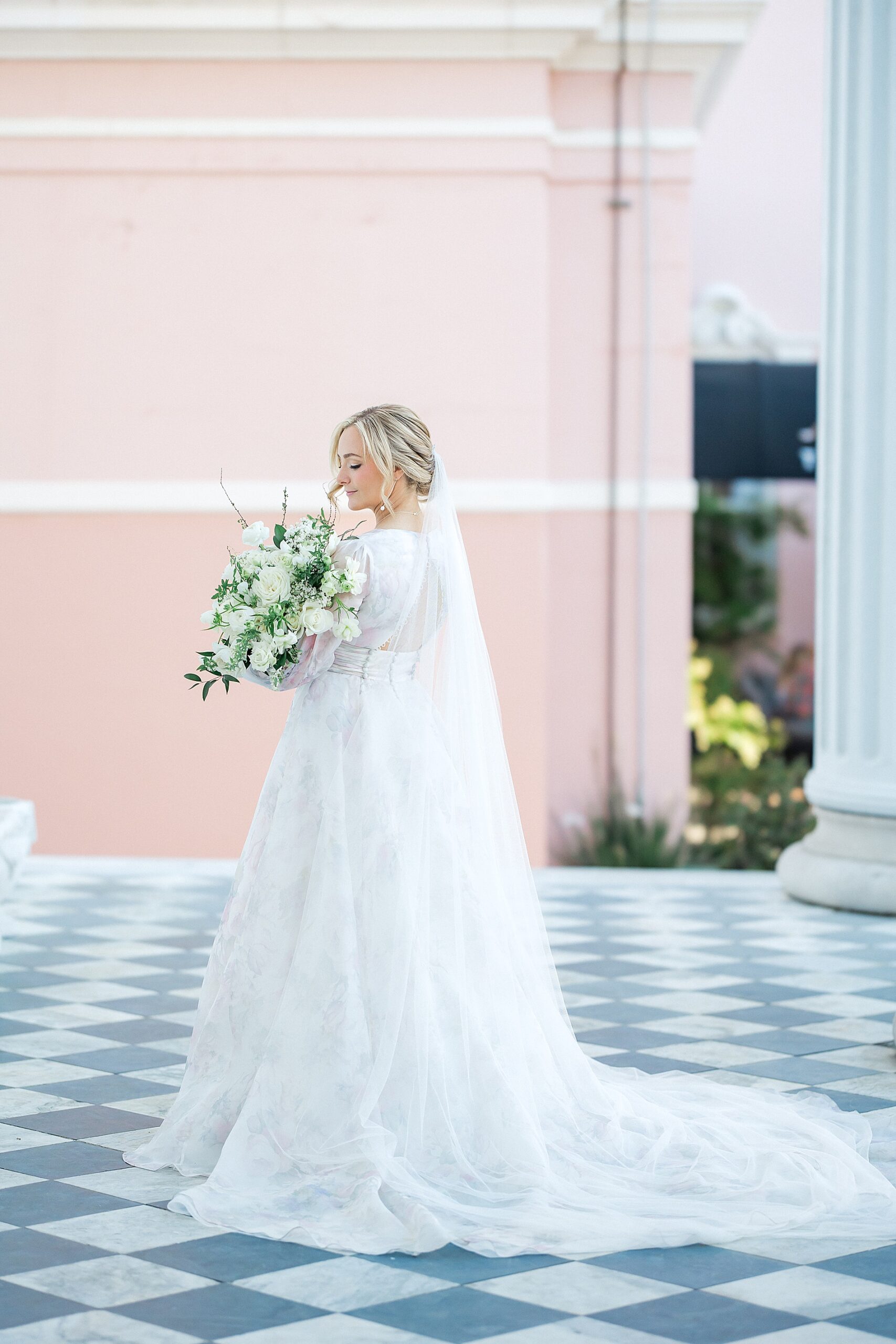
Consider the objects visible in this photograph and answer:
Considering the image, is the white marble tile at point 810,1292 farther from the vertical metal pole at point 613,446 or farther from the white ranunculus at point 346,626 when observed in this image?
the vertical metal pole at point 613,446

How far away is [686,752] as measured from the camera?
8.50 meters

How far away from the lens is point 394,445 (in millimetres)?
3379

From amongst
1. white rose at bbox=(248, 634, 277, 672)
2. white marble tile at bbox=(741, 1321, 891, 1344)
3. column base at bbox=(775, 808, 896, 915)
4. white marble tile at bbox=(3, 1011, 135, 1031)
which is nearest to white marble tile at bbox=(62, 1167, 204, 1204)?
white marble tile at bbox=(741, 1321, 891, 1344)

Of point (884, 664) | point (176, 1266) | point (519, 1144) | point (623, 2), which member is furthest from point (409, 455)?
point (623, 2)

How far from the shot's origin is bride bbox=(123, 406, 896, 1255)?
9.46 ft

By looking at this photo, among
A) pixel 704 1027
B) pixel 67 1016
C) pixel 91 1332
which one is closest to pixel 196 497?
pixel 67 1016

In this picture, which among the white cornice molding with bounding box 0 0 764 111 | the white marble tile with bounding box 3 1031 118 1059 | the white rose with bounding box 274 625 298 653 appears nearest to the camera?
the white rose with bounding box 274 625 298 653

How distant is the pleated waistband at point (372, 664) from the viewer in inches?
133

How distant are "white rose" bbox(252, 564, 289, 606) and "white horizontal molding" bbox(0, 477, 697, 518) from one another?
472 cm

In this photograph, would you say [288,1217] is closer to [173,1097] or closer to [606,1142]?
[606,1142]

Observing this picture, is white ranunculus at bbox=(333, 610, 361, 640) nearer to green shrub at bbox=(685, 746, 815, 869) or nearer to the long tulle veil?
the long tulle veil

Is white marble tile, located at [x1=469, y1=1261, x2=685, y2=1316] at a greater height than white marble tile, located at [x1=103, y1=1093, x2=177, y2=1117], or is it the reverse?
white marble tile, located at [x1=469, y1=1261, x2=685, y2=1316]

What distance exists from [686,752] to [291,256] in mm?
3356

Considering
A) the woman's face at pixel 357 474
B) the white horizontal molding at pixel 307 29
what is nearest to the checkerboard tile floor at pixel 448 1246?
the woman's face at pixel 357 474
